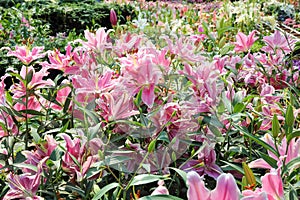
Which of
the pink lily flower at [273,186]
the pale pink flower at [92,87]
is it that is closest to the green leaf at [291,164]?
the pink lily flower at [273,186]

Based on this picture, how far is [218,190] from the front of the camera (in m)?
0.58

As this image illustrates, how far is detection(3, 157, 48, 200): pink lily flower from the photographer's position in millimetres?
804

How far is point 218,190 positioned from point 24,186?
407mm

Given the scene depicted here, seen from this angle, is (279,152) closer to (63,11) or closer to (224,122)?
(224,122)

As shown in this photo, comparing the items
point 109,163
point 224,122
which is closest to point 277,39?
point 224,122

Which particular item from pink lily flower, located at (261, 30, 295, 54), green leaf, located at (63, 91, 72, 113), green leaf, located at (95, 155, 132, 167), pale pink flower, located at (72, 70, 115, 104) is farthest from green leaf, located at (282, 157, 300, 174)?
pink lily flower, located at (261, 30, 295, 54)

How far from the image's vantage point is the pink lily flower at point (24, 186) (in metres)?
0.80

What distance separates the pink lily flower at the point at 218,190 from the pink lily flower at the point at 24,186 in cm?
34

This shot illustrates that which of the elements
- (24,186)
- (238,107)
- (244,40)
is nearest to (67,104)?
(24,186)

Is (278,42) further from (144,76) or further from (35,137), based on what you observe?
(35,137)

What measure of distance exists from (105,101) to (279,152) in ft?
1.27

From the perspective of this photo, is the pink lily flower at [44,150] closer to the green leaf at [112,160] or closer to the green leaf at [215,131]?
the green leaf at [112,160]

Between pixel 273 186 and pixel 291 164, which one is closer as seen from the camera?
pixel 273 186

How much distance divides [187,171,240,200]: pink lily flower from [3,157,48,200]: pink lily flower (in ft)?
1.12
